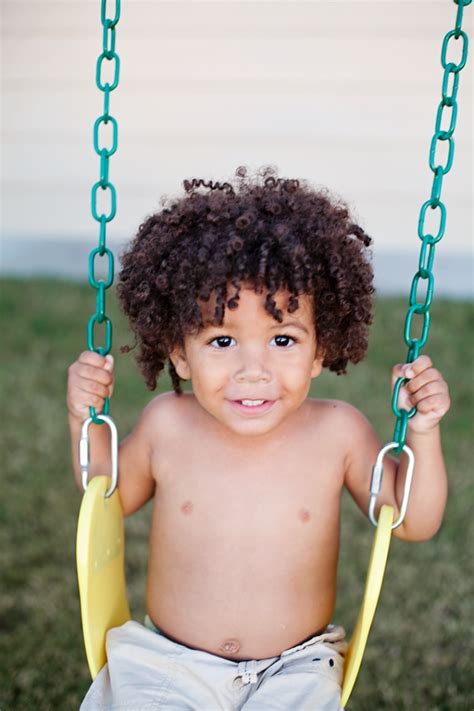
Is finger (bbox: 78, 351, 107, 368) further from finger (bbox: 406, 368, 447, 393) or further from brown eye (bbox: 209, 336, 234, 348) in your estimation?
finger (bbox: 406, 368, 447, 393)

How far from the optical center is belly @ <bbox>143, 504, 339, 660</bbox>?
2326mm

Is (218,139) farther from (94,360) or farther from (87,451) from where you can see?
(87,451)

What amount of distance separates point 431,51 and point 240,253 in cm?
520

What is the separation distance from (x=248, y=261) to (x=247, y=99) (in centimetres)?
530

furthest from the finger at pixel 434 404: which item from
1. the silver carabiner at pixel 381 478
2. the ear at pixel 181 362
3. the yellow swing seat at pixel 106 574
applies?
the ear at pixel 181 362

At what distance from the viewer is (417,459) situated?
2299 millimetres

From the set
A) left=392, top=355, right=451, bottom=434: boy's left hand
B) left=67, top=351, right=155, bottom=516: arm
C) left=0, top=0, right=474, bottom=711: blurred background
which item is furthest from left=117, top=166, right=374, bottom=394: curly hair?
left=0, top=0, right=474, bottom=711: blurred background

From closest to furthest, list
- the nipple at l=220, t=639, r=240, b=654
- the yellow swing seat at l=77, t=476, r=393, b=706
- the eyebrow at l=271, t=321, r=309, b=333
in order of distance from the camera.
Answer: the yellow swing seat at l=77, t=476, r=393, b=706, the eyebrow at l=271, t=321, r=309, b=333, the nipple at l=220, t=639, r=240, b=654

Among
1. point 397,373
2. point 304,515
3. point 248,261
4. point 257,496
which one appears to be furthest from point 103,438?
point 397,373

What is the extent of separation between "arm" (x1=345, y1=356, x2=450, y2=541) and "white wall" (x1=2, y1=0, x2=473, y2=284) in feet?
15.9

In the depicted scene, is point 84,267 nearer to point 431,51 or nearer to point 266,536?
point 431,51

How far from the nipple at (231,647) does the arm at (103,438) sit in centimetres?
44

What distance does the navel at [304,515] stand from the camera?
2350mm

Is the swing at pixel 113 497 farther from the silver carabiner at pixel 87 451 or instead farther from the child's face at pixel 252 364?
the child's face at pixel 252 364
